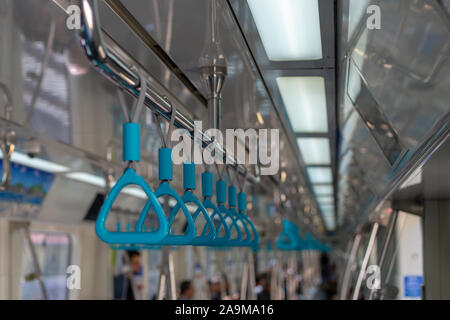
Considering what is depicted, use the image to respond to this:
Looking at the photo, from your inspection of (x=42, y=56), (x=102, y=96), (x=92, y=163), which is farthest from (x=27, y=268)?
(x=42, y=56)

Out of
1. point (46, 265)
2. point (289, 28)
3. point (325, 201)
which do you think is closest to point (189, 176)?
point (289, 28)

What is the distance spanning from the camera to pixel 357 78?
2.46 m

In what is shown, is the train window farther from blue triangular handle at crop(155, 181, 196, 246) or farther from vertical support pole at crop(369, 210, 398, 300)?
blue triangular handle at crop(155, 181, 196, 246)

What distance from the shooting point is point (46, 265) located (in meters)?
6.37

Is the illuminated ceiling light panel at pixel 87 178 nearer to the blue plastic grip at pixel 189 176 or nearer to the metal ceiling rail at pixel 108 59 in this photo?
the blue plastic grip at pixel 189 176

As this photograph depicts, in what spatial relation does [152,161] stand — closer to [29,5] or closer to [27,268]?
[27,268]

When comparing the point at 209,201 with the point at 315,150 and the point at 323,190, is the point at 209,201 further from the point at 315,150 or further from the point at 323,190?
the point at 323,190

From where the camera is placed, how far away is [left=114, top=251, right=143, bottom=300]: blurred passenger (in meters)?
6.59

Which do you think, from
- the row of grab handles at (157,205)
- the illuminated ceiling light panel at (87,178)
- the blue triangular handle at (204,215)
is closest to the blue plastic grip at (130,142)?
the row of grab handles at (157,205)

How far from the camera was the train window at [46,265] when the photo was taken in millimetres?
5758

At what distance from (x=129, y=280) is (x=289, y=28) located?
550 centimetres

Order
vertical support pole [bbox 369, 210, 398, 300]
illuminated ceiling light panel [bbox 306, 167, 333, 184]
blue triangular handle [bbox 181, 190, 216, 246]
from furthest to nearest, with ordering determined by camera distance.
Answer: illuminated ceiling light panel [bbox 306, 167, 333, 184], vertical support pole [bbox 369, 210, 398, 300], blue triangular handle [bbox 181, 190, 216, 246]

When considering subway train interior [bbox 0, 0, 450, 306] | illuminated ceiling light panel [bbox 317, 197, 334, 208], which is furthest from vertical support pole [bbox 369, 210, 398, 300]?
illuminated ceiling light panel [bbox 317, 197, 334, 208]

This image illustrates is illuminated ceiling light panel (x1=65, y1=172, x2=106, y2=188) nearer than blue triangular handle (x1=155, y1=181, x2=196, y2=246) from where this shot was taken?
No
